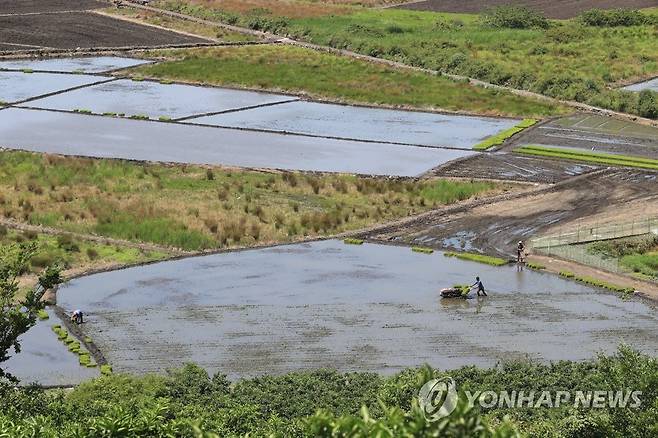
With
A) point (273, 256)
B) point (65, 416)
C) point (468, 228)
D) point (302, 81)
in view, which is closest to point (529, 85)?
point (302, 81)

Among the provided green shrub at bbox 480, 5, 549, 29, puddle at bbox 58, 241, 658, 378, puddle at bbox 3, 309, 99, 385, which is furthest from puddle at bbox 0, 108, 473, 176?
Answer: green shrub at bbox 480, 5, 549, 29

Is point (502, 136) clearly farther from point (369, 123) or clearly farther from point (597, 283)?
point (597, 283)

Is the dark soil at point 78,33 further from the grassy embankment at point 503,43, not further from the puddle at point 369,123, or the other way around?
the puddle at point 369,123

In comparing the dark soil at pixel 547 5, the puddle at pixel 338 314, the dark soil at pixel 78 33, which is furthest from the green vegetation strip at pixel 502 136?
the dark soil at pixel 547 5

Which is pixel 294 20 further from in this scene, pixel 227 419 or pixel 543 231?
pixel 227 419

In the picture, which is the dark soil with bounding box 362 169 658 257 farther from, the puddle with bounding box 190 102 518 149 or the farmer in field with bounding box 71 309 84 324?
the farmer in field with bounding box 71 309 84 324

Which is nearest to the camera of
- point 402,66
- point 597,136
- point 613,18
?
point 597,136

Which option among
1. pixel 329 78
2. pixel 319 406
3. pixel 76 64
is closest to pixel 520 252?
pixel 319 406
